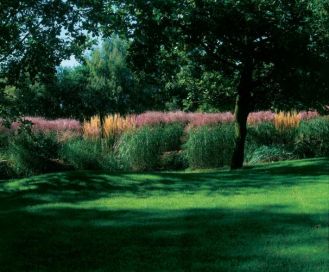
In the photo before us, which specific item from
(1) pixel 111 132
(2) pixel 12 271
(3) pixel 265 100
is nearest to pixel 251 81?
(3) pixel 265 100

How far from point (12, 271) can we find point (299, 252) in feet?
7.62

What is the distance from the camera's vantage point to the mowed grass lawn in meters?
4.62

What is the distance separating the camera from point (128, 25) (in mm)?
9188

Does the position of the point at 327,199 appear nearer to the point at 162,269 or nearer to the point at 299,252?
the point at 299,252

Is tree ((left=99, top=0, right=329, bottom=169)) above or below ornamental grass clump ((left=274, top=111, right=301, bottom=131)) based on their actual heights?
above

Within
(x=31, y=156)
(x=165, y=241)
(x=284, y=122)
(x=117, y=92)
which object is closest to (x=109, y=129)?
(x=31, y=156)

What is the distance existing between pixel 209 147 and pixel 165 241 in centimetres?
807

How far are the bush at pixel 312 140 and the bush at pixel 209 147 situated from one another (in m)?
2.25

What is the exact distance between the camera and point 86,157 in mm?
12820

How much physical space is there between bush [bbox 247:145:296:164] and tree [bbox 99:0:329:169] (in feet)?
5.79

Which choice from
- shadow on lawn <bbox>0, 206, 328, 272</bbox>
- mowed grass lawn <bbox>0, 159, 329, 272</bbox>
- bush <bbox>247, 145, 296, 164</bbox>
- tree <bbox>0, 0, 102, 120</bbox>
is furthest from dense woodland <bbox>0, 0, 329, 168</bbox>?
shadow on lawn <bbox>0, 206, 328, 272</bbox>

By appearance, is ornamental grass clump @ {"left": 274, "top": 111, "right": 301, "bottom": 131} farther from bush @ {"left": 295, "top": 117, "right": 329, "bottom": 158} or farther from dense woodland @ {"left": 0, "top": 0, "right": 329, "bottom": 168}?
dense woodland @ {"left": 0, "top": 0, "right": 329, "bottom": 168}

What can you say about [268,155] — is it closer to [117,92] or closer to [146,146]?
[146,146]

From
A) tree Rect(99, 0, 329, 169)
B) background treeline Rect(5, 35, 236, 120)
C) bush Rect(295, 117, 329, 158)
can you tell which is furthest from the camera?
bush Rect(295, 117, 329, 158)
